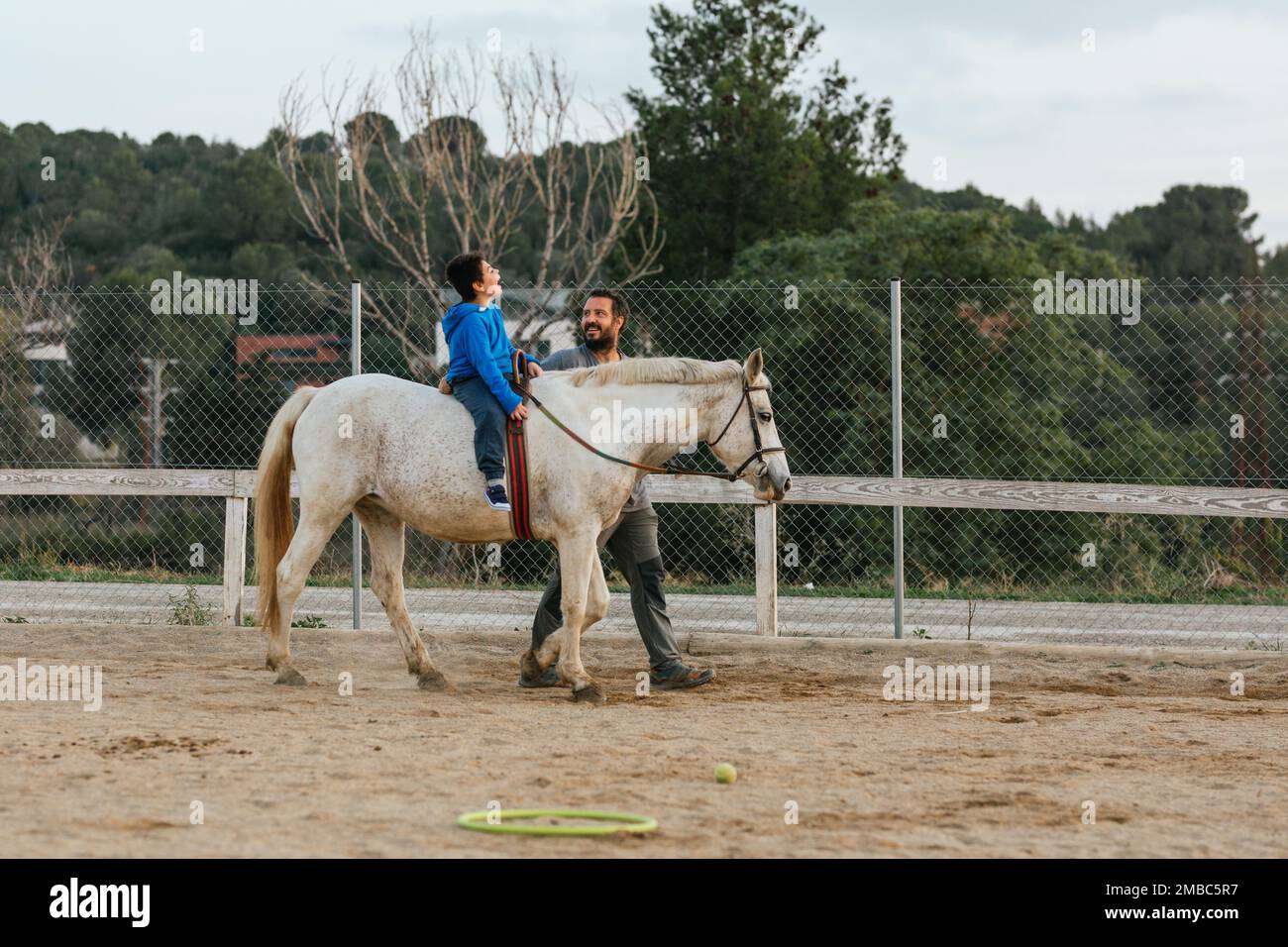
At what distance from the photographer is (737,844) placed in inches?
179

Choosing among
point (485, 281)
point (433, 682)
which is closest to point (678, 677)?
point (433, 682)

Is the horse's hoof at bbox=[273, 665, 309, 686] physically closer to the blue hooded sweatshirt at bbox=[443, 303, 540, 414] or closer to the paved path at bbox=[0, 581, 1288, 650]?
the blue hooded sweatshirt at bbox=[443, 303, 540, 414]

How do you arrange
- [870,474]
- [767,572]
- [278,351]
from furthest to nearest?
[278,351] < [870,474] < [767,572]

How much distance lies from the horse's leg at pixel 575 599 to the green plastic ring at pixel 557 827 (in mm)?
2974

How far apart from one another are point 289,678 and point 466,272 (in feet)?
8.72

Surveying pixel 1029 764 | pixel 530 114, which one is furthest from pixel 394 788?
pixel 530 114

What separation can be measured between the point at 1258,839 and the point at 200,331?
2075cm

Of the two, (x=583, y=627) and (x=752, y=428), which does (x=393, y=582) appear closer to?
(x=583, y=627)

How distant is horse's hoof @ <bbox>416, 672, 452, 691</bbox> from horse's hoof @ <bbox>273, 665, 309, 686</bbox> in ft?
2.32

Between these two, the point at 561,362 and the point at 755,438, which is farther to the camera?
the point at 561,362

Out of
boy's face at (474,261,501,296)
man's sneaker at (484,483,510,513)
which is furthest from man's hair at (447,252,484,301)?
man's sneaker at (484,483,510,513)

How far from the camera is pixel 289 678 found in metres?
8.38

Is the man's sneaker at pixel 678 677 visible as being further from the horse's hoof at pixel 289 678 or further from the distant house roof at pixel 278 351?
the distant house roof at pixel 278 351

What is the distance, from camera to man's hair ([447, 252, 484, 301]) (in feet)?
26.5
